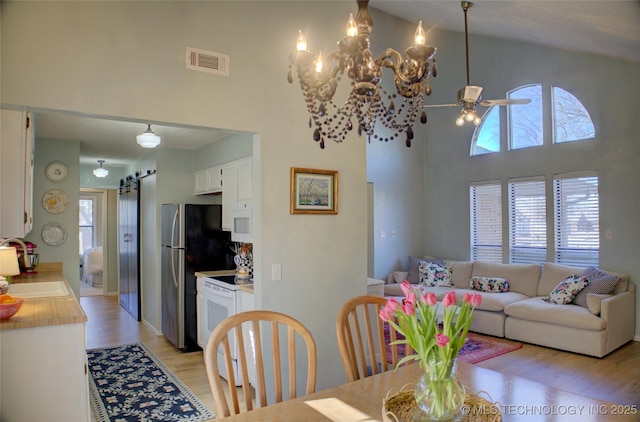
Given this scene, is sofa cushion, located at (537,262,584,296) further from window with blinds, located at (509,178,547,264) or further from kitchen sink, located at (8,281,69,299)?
kitchen sink, located at (8,281,69,299)

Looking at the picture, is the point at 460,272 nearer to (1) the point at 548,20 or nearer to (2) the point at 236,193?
(1) the point at 548,20

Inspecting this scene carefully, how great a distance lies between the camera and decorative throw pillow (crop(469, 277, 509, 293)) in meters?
5.83

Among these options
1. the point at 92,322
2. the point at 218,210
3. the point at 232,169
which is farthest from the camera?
the point at 92,322

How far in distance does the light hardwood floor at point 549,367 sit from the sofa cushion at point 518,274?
1.03 m

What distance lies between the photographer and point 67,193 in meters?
5.33

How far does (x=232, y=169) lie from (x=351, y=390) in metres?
3.22

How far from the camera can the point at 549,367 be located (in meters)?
4.21

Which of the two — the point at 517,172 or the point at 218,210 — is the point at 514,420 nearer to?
the point at 218,210

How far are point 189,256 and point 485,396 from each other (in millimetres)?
3791

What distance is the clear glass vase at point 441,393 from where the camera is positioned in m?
1.17

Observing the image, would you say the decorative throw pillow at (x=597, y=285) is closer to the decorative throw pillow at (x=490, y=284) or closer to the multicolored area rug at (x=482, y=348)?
the multicolored area rug at (x=482, y=348)

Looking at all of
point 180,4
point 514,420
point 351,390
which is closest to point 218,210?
point 180,4

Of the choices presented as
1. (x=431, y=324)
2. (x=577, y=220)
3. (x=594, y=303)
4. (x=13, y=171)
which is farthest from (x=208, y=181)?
(x=577, y=220)

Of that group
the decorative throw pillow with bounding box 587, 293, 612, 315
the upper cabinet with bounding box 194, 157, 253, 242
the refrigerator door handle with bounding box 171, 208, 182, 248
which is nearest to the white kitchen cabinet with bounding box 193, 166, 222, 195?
the upper cabinet with bounding box 194, 157, 253, 242
